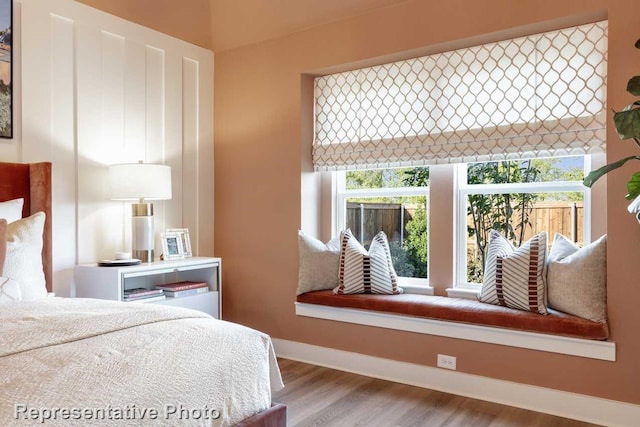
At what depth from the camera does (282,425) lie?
196 cm

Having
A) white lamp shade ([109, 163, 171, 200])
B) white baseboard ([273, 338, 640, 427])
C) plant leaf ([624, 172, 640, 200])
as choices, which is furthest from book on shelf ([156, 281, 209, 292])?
plant leaf ([624, 172, 640, 200])

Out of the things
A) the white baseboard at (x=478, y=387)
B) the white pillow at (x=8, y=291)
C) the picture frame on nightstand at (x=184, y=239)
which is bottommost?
the white baseboard at (x=478, y=387)

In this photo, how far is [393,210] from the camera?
12.4ft

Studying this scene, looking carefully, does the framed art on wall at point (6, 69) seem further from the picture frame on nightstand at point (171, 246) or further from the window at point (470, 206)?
the window at point (470, 206)

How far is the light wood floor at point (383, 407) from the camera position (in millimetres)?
2646

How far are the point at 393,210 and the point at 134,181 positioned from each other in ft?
6.15

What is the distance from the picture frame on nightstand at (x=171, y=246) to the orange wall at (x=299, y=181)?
556 mm

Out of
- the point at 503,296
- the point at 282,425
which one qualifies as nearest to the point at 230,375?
the point at 282,425

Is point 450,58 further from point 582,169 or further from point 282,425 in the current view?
point 282,425

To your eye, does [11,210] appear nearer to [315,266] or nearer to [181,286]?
[181,286]

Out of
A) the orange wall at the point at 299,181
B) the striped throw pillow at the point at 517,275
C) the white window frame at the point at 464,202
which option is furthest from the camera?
the white window frame at the point at 464,202

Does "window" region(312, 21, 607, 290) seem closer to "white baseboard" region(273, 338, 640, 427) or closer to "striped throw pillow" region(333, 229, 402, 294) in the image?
"striped throw pillow" region(333, 229, 402, 294)

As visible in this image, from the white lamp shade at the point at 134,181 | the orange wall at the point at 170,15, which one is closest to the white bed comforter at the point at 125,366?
the white lamp shade at the point at 134,181

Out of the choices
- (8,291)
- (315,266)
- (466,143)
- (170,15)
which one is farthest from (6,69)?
(466,143)
